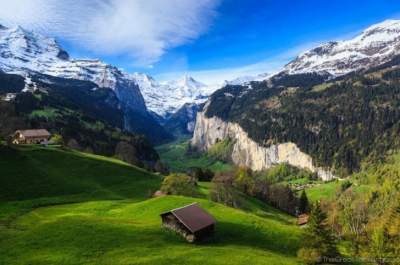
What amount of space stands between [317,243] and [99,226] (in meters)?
36.1

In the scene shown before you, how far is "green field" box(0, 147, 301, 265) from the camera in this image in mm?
55312

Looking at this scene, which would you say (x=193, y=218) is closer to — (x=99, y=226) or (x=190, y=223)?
(x=190, y=223)

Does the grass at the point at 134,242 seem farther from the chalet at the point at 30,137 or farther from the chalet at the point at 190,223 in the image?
the chalet at the point at 30,137

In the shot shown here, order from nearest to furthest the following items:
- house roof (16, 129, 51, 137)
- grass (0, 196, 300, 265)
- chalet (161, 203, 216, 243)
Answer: grass (0, 196, 300, 265), chalet (161, 203, 216, 243), house roof (16, 129, 51, 137)

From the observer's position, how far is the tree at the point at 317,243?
64.2m

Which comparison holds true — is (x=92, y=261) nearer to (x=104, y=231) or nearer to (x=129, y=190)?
(x=104, y=231)

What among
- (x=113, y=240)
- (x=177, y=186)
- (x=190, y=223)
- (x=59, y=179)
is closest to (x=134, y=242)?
(x=113, y=240)

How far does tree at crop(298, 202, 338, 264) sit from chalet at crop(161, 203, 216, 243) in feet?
52.6

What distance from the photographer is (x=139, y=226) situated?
70688 mm

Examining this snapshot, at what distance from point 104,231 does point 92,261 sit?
12763 mm

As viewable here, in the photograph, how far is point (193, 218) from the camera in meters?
69.1

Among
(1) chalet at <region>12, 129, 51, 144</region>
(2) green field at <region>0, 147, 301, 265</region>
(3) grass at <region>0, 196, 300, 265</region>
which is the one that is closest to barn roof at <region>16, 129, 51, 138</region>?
(1) chalet at <region>12, 129, 51, 144</region>

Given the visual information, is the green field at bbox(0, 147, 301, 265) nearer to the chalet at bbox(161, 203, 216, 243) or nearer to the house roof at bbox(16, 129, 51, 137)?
the chalet at bbox(161, 203, 216, 243)

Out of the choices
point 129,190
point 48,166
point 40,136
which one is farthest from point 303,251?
point 40,136
